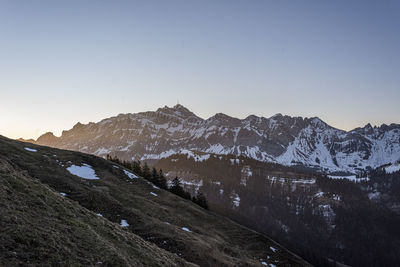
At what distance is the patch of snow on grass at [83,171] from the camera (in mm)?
56853

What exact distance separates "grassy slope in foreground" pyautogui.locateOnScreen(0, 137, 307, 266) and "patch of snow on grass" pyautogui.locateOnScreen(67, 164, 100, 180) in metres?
2.01

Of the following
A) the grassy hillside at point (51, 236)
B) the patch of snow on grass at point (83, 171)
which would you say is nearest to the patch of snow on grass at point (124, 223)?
the grassy hillside at point (51, 236)

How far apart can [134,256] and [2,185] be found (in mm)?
11124

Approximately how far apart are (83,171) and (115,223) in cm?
3805

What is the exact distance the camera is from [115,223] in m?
27.9

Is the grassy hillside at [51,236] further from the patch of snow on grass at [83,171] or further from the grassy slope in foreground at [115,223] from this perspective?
the patch of snow on grass at [83,171]

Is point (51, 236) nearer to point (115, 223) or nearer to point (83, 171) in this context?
point (115, 223)

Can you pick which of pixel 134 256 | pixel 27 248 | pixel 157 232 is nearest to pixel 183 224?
pixel 157 232

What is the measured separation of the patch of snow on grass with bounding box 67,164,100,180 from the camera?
187 ft

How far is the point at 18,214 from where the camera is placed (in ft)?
51.5

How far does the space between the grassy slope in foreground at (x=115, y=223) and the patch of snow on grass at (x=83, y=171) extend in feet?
6.59

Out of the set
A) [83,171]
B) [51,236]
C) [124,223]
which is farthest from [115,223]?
[83,171]

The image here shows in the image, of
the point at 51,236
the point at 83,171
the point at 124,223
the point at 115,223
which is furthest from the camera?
the point at 83,171

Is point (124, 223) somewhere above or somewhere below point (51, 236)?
below
